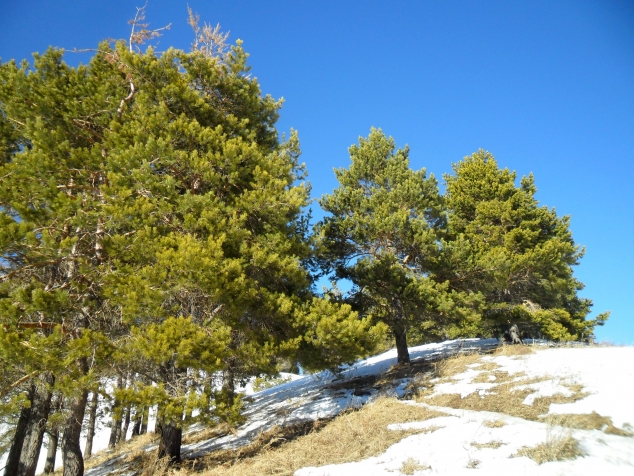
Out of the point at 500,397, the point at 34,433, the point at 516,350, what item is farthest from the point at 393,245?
the point at 34,433

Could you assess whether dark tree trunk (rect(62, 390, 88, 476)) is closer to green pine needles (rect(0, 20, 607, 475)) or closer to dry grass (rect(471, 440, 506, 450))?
green pine needles (rect(0, 20, 607, 475))

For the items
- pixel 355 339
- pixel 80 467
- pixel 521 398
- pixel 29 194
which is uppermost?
pixel 29 194

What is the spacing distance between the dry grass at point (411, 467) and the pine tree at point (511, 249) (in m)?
9.35

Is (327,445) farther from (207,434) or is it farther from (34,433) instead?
(34,433)

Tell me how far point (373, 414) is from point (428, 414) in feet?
4.05

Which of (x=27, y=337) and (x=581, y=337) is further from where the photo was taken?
(x=581, y=337)

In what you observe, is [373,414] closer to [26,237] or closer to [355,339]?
[355,339]

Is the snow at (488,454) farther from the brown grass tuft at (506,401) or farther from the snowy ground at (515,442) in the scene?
the brown grass tuft at (506,401)

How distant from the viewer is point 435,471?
4594 millimetres

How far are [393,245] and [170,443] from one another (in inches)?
364

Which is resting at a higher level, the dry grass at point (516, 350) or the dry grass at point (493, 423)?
the dry grass at point (516, 350)

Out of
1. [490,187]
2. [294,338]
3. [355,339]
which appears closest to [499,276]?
[490,187]

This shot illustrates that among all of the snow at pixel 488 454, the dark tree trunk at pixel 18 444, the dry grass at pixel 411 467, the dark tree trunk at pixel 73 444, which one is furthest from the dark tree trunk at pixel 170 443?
the dry grass at pixel 411 467

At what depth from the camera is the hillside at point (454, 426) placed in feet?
15.4
